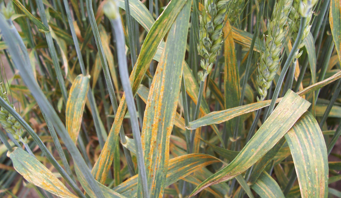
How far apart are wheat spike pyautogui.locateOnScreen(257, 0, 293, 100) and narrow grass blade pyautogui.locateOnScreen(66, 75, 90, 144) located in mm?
422

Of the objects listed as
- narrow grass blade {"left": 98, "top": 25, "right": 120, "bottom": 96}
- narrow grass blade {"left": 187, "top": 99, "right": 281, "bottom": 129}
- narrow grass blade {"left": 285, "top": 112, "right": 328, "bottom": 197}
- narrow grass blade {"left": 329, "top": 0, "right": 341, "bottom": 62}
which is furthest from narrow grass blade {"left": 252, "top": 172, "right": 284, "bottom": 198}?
narrow grass blade {"left": 98, "top": 25, "right": 120, "bottom": 96}

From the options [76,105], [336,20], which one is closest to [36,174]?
[76,105]

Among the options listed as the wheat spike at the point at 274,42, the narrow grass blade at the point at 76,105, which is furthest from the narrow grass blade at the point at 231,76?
the narrow grass blade at the point at 76,105

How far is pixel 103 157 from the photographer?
51cm

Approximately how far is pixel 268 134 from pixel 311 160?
0.09m

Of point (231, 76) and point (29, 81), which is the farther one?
point (231, 76)

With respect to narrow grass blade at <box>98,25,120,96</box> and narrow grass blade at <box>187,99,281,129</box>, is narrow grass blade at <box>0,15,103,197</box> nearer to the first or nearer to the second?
narrow grass blade at <box>187,99,281,129</box>

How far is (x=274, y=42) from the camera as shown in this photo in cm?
38

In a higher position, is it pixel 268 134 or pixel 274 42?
pixel 274 42

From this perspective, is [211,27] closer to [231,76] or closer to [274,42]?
[274,42]

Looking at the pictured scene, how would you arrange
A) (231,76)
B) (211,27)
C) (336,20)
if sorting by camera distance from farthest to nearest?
1. (231,76)
2. (336,20)
3. (211,27)

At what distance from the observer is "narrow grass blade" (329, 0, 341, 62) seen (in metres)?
0.45

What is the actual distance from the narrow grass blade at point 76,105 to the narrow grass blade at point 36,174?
0.37 feet

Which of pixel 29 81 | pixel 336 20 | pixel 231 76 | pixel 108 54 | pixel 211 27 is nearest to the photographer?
pixel 29 81
